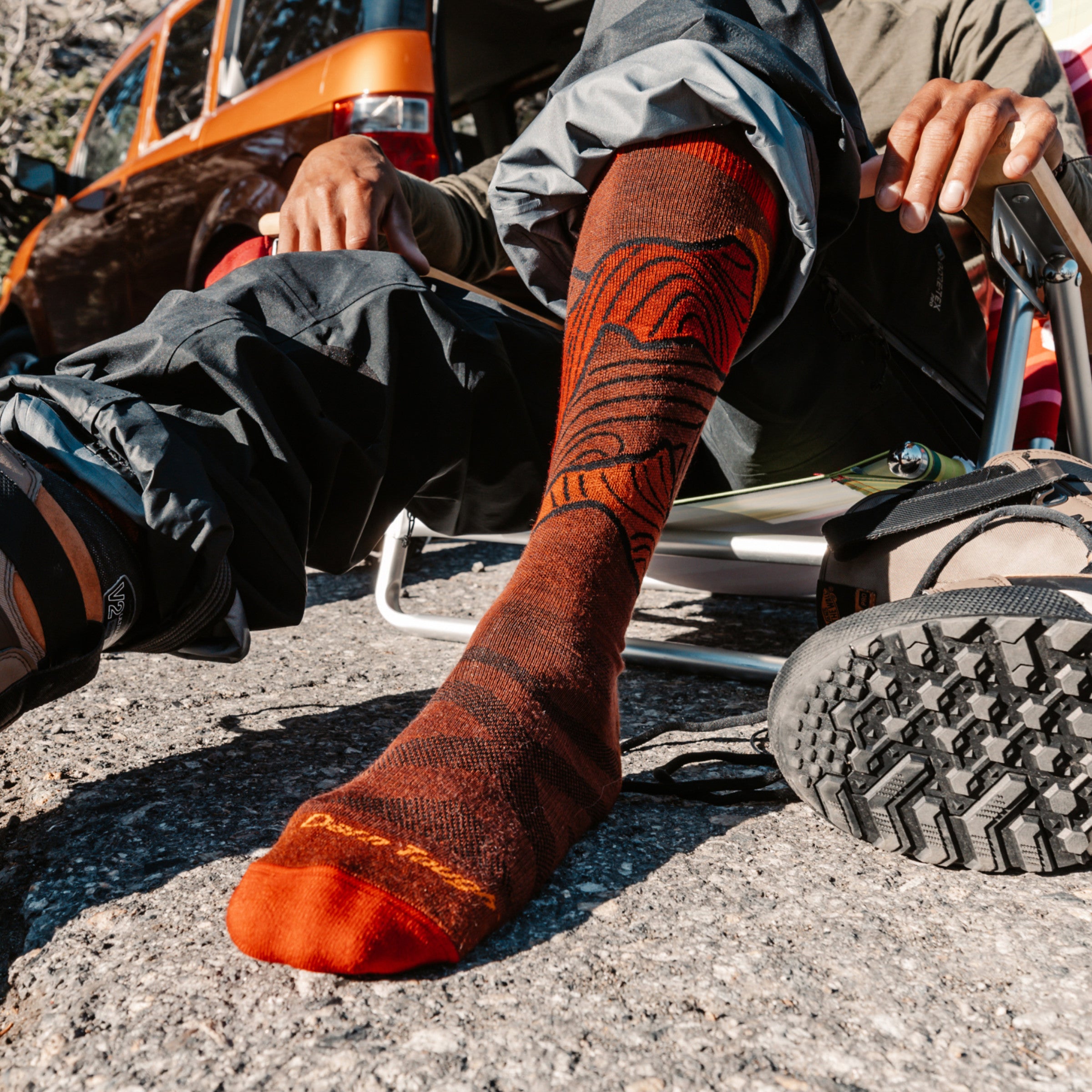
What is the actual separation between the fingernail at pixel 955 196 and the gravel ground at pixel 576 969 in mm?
590

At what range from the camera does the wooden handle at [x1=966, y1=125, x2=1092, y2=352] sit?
37.8 inches

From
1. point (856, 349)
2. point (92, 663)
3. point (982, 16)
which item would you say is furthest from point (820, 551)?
point (982, 16)

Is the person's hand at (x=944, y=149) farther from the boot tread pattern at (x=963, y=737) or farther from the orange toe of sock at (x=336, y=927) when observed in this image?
the orange toe of sock at (x=336, y=927)

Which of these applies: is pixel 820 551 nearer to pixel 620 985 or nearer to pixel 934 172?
pixel 934 172

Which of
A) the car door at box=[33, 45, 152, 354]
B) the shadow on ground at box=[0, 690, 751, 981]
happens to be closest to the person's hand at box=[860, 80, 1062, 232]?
the shadow on ground at box=[0, 690, 751, 981]

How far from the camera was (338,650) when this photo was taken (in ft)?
5.04

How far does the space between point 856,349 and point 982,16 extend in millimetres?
782

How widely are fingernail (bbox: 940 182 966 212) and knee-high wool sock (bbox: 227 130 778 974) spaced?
0.70ft

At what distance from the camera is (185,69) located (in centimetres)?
349

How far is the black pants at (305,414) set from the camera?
2.45 ft

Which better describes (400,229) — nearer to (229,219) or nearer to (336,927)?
(336,927)

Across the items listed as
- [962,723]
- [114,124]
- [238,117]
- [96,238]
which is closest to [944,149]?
[962,723]

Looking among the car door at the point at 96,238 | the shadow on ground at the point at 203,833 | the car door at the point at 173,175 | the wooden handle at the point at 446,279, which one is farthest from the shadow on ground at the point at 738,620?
the car door at the point at 96,238

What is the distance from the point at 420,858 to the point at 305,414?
452 millimetres
